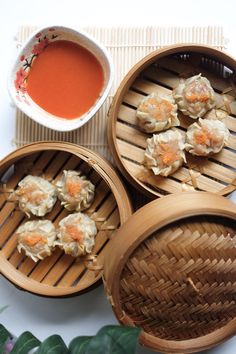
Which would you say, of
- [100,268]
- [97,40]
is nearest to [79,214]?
[100,268]

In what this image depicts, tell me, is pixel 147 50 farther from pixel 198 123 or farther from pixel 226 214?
pixel 226 214

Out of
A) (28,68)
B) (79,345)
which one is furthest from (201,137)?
(79,345)

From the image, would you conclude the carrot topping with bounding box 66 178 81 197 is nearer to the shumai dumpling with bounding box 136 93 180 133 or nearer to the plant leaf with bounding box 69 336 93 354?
the shumai dumpling with bounding box 136 93 180 133

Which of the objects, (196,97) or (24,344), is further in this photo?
(196,97)

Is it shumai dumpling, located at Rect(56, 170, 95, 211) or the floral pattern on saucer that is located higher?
the floral pattern on saucer

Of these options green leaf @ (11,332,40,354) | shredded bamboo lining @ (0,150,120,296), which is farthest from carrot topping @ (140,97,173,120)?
green leaf @ (11,332,40,354)

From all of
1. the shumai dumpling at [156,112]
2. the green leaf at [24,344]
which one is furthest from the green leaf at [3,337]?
the shumai dumpling at [156,112]

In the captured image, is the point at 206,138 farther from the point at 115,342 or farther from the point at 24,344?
the point at 24,344
